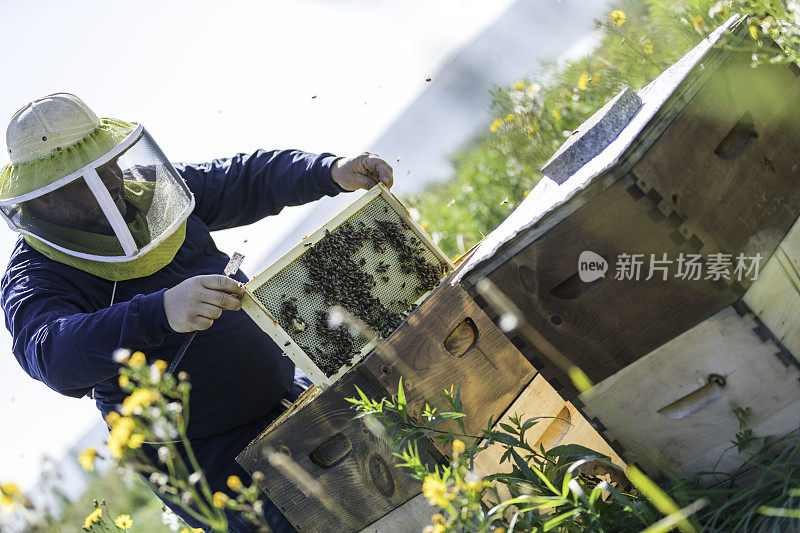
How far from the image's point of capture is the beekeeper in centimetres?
300

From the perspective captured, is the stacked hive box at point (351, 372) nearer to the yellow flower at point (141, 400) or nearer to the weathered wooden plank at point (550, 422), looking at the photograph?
the weathered wooden plank at point (550, 422)

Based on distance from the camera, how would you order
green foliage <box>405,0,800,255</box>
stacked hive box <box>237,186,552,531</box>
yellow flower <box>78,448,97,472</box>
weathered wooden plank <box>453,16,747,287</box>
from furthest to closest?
1. green foliage <box>405,0,800,255</box>
2. stacked hive box <box>237,186,552,531</box>
3. weathered wooden plank <box>453,16,747,287</box>
4. yellow flower <box>78,448,97,472</box>

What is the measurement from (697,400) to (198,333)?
2.16 metres

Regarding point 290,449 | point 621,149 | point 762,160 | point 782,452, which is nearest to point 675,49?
point 762,160

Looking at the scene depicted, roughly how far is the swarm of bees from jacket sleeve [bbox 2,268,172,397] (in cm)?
51

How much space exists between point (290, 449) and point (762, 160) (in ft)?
6.02

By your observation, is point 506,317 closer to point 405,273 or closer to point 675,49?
point 405,273

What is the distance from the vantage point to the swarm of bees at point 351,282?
2.52 m

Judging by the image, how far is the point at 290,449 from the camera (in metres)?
2.49

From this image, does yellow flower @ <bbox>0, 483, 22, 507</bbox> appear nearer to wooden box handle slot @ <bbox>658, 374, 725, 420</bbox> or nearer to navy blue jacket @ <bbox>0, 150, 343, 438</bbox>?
navy blue jacket @ <bbox>0, 150, 343, 438</bbox>

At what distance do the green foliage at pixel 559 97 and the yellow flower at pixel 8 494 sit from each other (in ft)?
7.84

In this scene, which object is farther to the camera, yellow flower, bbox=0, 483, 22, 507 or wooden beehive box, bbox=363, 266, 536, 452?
wooden beehive box, bbox=363, 266, 536, 452

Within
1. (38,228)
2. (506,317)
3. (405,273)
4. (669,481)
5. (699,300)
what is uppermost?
(38,228)

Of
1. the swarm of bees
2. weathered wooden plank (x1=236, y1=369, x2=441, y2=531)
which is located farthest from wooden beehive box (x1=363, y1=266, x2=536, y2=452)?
the swarm of bees
